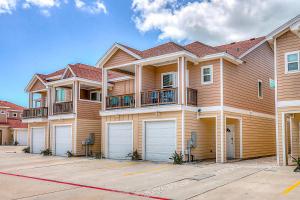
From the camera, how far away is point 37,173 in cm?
1453

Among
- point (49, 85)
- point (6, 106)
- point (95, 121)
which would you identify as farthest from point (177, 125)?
point (6, 106)

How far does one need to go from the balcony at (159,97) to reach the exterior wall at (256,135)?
314 cm

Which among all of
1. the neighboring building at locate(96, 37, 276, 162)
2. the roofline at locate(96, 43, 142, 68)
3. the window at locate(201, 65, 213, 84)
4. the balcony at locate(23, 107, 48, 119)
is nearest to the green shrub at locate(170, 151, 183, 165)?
the neighboring building at locate(96, 37, 276, 162)

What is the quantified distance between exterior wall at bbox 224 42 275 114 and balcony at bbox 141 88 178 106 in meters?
2.92

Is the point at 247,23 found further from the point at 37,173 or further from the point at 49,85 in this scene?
the point at 49,85

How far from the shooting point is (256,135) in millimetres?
21125

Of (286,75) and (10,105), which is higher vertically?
(10,105)

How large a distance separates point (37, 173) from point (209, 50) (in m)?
11.9

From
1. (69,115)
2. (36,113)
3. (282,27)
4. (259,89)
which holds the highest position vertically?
(282,27)

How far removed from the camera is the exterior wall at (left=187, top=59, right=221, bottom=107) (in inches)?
719

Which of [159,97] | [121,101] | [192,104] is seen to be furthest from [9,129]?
[192,104]

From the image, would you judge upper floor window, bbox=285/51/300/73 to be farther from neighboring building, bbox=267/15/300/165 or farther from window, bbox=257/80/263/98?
window, bbox=257/80/263/98

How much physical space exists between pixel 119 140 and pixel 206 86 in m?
6.55

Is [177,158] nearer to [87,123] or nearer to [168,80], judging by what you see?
[168,80]
